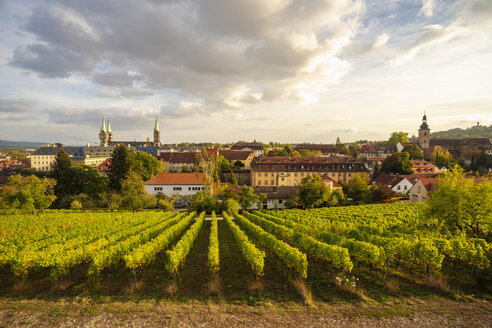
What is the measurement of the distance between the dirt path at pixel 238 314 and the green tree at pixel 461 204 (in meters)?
11.7

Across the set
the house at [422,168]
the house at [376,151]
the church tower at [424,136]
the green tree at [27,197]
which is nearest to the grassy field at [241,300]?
the green tree at [27,197]

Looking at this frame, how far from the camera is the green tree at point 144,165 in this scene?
198ft

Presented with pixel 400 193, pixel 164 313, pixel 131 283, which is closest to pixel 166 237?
pixel 131 283

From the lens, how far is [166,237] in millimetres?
21484

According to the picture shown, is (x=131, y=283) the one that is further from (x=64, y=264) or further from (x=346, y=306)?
(x=346, y=306)

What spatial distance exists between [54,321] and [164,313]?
4.98 m

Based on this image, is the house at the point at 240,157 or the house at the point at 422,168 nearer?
the house at the point at 422,168

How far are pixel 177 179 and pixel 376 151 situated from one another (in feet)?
358

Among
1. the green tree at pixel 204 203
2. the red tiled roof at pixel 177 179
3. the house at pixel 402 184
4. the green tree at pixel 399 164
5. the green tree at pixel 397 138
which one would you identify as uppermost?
the green tree at pixel 397 138

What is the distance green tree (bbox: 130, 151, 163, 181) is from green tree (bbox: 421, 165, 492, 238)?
58.7 m

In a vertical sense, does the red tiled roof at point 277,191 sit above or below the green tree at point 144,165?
below

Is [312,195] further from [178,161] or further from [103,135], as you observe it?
[103,135]

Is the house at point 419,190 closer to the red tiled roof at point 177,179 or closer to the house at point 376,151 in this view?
the red tiled roof at point 177,179

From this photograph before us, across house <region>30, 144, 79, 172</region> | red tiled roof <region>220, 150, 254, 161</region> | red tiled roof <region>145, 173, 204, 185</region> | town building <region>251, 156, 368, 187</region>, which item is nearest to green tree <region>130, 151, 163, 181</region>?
red tiled roof <region>145, 173, 204, 185</region>
